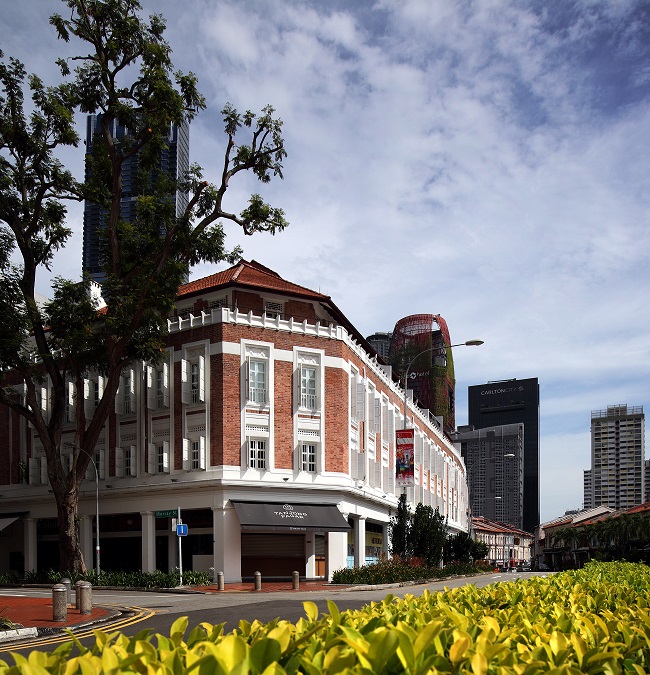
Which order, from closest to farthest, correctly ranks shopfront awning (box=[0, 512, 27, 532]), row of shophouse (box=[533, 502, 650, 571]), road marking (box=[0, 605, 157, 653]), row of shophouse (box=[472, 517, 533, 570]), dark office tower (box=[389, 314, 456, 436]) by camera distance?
road marking (box=[0, 605, 157, 653]), shopfront awning (box=[0, 512, 27, 532]), row of shophouse (box=[533, 502, 650, 571]), dark office tower (box=[389, 314, 456, 436]), row of shophouse (box=[472, 517, 533, 570])

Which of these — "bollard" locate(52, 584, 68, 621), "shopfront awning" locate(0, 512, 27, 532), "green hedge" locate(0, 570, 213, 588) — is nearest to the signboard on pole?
"green hedge" locate(0, 570, 213, 588)

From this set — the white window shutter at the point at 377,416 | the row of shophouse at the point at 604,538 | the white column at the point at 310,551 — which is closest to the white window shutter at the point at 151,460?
the white column at the point at 310,551

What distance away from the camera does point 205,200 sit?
35844 mm

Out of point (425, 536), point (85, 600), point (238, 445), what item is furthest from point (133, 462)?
point (85, 600)

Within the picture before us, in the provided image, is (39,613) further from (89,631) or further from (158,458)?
(158,458)

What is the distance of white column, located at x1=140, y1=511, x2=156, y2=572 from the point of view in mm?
42344

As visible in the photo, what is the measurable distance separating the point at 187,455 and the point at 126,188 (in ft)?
289

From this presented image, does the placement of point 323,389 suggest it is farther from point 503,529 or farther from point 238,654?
point 503,529

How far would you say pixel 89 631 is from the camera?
1758cm

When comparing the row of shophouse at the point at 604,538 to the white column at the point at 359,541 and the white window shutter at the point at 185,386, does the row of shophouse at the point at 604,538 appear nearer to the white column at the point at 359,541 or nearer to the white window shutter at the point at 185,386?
the white column at the point at 359,541

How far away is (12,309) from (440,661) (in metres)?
35.2

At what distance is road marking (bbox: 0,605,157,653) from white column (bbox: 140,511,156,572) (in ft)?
66.2

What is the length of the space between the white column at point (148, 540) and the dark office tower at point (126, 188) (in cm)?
1290

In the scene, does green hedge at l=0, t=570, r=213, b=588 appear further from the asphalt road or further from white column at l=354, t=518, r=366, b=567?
white column at l=354, t=518, r=366, b=567
